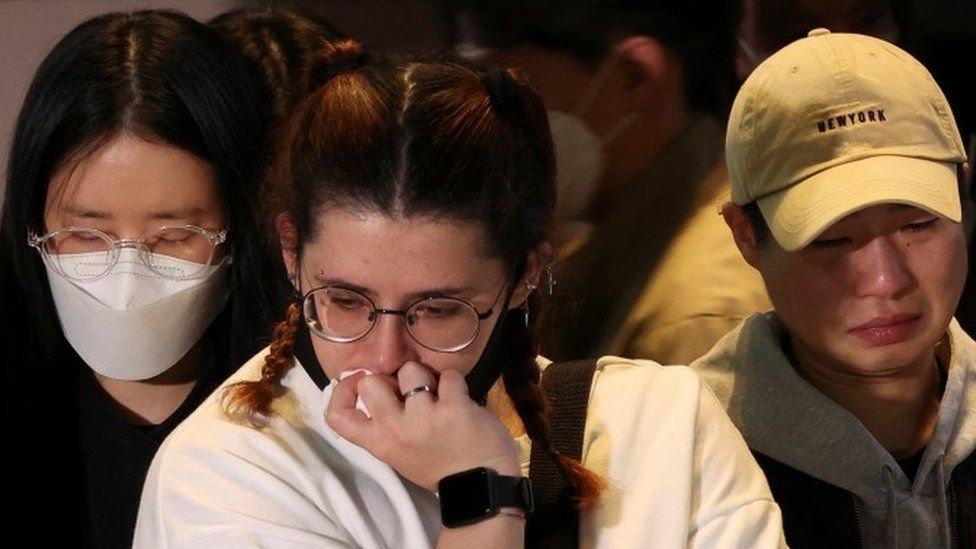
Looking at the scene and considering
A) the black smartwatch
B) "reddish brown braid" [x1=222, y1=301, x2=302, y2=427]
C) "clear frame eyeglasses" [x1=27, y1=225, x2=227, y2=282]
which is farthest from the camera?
"clear frame eyeglasses" [x1=27, y1=225, x2=227, y2=282]

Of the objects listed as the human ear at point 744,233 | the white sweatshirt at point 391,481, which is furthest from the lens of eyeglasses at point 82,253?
the human ear at point 744,233

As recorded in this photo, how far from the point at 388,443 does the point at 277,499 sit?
0.50 ft

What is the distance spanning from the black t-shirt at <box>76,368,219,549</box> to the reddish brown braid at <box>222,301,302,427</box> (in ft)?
2.10

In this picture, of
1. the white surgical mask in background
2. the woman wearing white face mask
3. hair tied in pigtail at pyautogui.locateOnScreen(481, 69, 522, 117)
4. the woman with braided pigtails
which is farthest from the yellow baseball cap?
the white surgical mask in background

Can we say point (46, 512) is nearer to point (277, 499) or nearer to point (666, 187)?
point (277, 499)

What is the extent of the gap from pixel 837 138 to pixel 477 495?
2.60 ft

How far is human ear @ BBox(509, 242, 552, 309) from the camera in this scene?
2.21 metres

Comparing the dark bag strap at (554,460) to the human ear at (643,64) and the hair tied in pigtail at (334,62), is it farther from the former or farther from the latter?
the human ear at (643,64)

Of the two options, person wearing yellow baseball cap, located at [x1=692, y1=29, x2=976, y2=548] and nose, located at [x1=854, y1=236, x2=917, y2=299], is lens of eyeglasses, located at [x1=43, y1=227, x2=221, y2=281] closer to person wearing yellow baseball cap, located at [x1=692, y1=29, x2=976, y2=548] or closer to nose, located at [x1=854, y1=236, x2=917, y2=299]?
person wearing yellow baseball cap, located at [x1=692, y1=29, x2=976, y2=548]

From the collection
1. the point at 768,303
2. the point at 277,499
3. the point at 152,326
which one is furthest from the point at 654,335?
the point at 277,499

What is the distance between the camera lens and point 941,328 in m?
2.43

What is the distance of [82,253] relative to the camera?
265 centimetres

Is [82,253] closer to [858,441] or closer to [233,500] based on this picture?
[233,500]

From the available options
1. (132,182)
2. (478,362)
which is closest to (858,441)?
(478,362)
